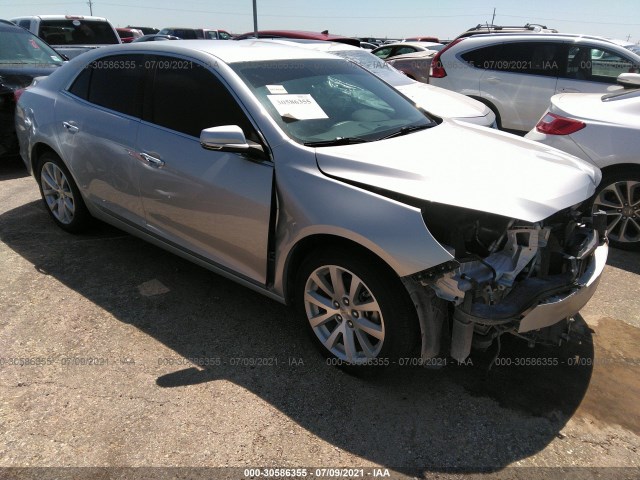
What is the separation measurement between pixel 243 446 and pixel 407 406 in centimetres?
86

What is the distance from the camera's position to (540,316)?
227cm

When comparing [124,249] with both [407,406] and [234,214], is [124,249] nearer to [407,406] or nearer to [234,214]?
[234,214]

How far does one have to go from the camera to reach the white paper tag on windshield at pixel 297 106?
114 inches

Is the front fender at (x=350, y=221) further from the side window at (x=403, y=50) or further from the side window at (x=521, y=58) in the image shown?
the side window at (x=403, y=50)

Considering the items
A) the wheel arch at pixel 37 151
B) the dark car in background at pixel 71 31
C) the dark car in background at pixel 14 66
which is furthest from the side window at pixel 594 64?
the dark car in background at pixel 71 31

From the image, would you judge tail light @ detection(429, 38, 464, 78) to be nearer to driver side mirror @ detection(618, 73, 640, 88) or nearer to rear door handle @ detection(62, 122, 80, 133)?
driver side mirror @ detection(618, 73, 640, 88)

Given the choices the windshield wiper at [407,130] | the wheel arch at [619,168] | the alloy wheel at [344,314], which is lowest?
the alloy wheel at [344,314]

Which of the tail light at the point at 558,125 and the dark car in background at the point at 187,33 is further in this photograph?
the dark car in background at the point at 187,33

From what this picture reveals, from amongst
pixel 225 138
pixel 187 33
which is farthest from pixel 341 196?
pixel 187 33

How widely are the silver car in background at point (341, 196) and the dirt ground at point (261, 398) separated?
34 centimetres

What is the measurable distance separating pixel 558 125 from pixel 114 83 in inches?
146

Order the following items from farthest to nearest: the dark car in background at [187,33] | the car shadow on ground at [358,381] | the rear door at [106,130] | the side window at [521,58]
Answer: the dark car in background at [187,33]
the side window at [521,58]
the rear door at [106,130]
the car shadow on ground at [358,381]

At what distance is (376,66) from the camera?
691 cm

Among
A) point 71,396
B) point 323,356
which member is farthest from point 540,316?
point 71,396
